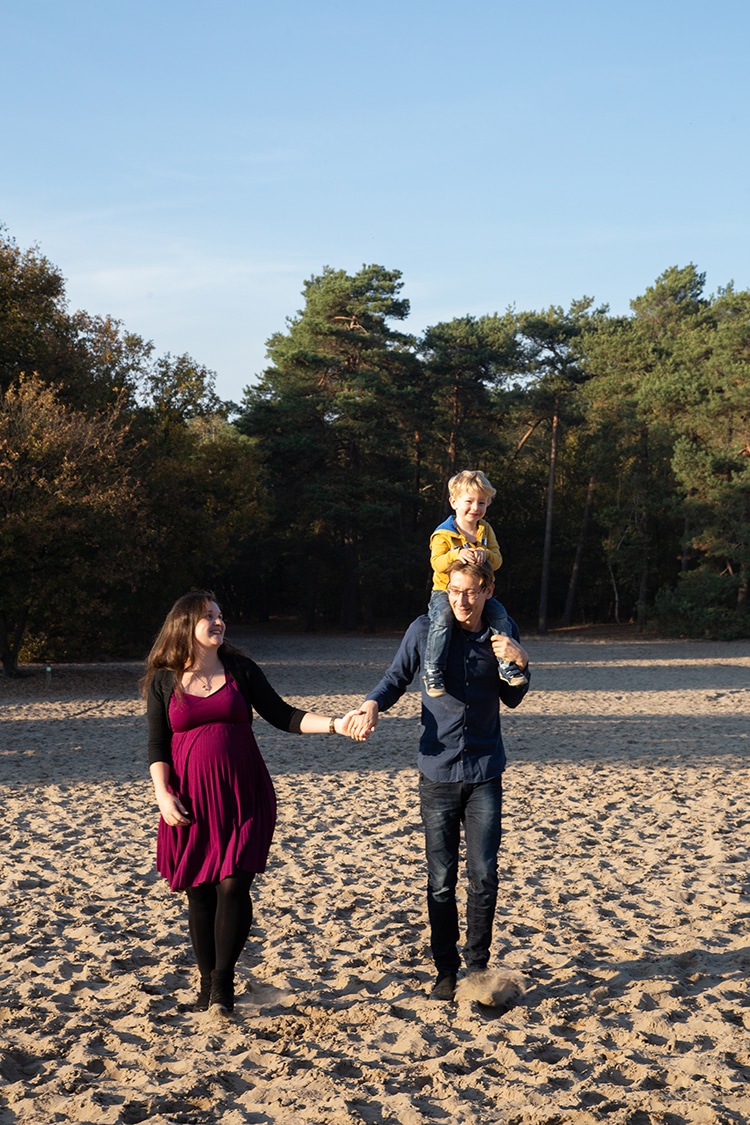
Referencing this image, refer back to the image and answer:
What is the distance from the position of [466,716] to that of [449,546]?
110 cm

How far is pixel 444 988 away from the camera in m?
4.56

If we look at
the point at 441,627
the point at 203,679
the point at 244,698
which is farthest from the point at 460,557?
the point at 203,679

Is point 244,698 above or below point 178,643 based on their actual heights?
below

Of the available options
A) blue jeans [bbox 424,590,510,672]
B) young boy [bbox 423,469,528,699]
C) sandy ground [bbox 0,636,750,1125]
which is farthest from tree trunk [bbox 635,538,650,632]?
blue jeans [bbox 424,590,510,672]

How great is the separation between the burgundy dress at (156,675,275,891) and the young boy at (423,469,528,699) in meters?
0.82

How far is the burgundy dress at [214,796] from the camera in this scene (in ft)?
13.6

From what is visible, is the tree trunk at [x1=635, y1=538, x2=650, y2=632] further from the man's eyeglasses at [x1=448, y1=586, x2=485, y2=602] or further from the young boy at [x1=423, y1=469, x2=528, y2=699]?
the man's eyeglasses at [x1=448, y1=586, x2=485, y2=602]

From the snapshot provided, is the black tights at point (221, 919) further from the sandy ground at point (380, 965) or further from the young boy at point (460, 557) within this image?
the young boy at point (460, 557)

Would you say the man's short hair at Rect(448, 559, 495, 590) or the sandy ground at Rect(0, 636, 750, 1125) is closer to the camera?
the sandy ground at Rect(0, 636, 750, 1125)

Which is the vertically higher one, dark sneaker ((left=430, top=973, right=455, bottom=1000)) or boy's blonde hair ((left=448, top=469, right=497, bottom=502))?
boy's blonde hair ((left=448, top=469, right=497, bottom=502))

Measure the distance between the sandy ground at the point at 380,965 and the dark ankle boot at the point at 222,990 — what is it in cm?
8

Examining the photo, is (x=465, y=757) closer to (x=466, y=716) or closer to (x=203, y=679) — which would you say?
(x=466, y=716)

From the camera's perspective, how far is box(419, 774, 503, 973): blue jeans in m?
4.41

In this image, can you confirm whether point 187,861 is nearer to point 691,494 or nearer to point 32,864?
point 32,864
